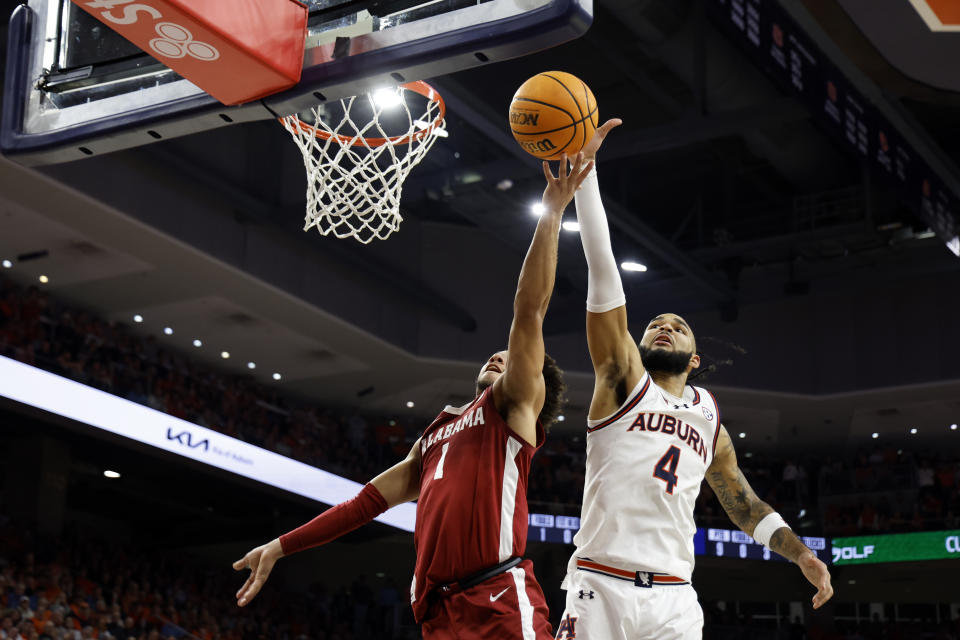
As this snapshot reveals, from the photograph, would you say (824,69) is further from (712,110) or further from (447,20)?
(447,20)

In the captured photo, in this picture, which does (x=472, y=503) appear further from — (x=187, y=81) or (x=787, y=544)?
(x=187, y=81)

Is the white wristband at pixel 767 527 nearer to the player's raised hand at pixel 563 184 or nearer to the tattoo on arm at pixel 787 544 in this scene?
the tattoo on arm at pixel 787 544

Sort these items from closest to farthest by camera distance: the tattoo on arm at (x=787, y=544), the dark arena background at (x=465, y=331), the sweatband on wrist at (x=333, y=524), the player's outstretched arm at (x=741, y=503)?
the sweatband on wrist at (x=333, y=524)
the tattoo on arm at (x=787, y=544)
the player's outstretched arm at (x=741, y=503)
the dark arena background at (x=465, y=331)

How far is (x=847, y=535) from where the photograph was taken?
21.6 m

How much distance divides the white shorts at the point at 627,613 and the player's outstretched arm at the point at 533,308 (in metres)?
0.64

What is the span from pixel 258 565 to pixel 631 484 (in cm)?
133

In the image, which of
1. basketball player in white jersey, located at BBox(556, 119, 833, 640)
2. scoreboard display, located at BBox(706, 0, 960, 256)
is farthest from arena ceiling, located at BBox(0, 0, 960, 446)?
basketball player in white jersey, located at BBox(556, 119, 833, 640)

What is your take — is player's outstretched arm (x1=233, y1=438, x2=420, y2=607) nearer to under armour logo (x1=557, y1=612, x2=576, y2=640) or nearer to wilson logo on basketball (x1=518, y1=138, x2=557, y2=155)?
under armour logo (x1=557, y1=612, x2=576, y2=640)

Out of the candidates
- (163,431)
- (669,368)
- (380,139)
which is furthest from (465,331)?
(669,368)

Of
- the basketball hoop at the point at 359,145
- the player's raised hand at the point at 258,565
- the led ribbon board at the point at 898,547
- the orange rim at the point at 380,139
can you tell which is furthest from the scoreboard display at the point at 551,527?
the player's raised hand at the point at 258,565

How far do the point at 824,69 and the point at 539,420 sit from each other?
6.56m

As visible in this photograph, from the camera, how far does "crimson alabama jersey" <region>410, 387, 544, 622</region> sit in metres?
3.62

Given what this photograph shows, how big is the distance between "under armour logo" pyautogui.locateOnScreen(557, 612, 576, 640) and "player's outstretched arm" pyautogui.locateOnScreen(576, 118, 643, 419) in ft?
2.40

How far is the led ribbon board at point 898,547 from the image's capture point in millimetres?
20438
